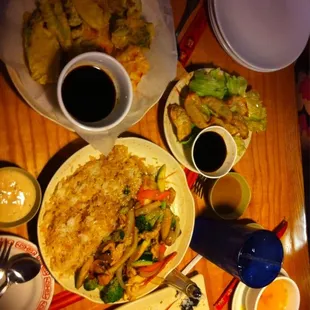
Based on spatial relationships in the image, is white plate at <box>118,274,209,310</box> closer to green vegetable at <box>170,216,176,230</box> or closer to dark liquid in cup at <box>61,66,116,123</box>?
green vegetable at <box>170,216,176,230</box>

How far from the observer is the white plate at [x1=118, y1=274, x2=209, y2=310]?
2.17m

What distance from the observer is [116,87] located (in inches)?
74.4

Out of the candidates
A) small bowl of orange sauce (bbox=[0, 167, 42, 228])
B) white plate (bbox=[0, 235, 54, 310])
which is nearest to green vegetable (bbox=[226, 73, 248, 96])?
small bowl of orange sauce (bbox=[0, 167, 42, 228])

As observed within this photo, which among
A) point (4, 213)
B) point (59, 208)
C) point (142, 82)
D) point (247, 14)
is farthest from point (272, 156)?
point (4, 213)

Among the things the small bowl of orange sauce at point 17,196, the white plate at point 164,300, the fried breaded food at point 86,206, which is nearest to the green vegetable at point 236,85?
the fried breaded food at point 86,206

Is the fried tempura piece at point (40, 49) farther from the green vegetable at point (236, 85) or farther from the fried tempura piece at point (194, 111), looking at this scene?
the green vegetable at point (236, 85)

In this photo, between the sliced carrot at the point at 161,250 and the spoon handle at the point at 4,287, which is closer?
the spoon handle at the point at 4,287

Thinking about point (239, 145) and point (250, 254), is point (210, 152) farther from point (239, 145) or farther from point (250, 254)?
point (250, 254)

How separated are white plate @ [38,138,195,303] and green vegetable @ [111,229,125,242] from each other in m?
0.24

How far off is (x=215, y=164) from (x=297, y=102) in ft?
2.76

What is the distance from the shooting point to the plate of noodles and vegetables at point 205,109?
215cm

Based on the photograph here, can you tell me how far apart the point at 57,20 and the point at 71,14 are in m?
0.07

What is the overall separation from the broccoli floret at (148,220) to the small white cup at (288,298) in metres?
0.63

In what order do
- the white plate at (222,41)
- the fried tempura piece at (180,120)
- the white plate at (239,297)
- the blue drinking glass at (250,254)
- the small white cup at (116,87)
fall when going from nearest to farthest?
the small white cup at (116,87)
the blue drinking glass at (250,254)
the fried tempura piece at (180,120)
the white plate at (222,41)
the white plate at (239,297)
